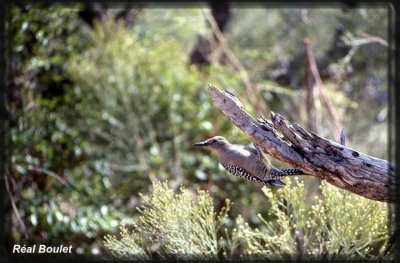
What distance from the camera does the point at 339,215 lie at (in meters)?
3.55

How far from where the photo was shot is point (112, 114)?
7020mm

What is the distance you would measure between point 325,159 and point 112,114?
13.6 ft

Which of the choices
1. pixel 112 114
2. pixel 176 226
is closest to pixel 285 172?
pixel 176 226

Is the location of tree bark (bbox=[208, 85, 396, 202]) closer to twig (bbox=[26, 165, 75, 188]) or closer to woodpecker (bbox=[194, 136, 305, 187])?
woodpecker (bbox=[194, 136, 305, 187])

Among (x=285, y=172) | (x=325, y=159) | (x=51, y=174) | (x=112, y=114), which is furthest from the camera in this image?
(x=112, y=114)

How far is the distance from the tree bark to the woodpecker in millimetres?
175

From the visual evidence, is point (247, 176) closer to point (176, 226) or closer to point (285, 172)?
point (285, 172)

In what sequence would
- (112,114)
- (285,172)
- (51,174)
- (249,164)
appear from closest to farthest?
(285,172)
(249,164)
(51,174)
(112,114)

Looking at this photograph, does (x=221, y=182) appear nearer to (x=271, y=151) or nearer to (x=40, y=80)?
(x=40, y=80)

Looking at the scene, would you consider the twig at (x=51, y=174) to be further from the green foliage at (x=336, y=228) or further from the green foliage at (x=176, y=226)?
the green foliage at (x=336, y=228)

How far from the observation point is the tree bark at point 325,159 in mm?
3197

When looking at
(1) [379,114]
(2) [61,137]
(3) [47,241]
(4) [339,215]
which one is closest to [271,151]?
(4) [339,215]

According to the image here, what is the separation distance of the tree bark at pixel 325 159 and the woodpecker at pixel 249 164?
0.18 metres

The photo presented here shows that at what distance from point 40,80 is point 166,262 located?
12.2ft
